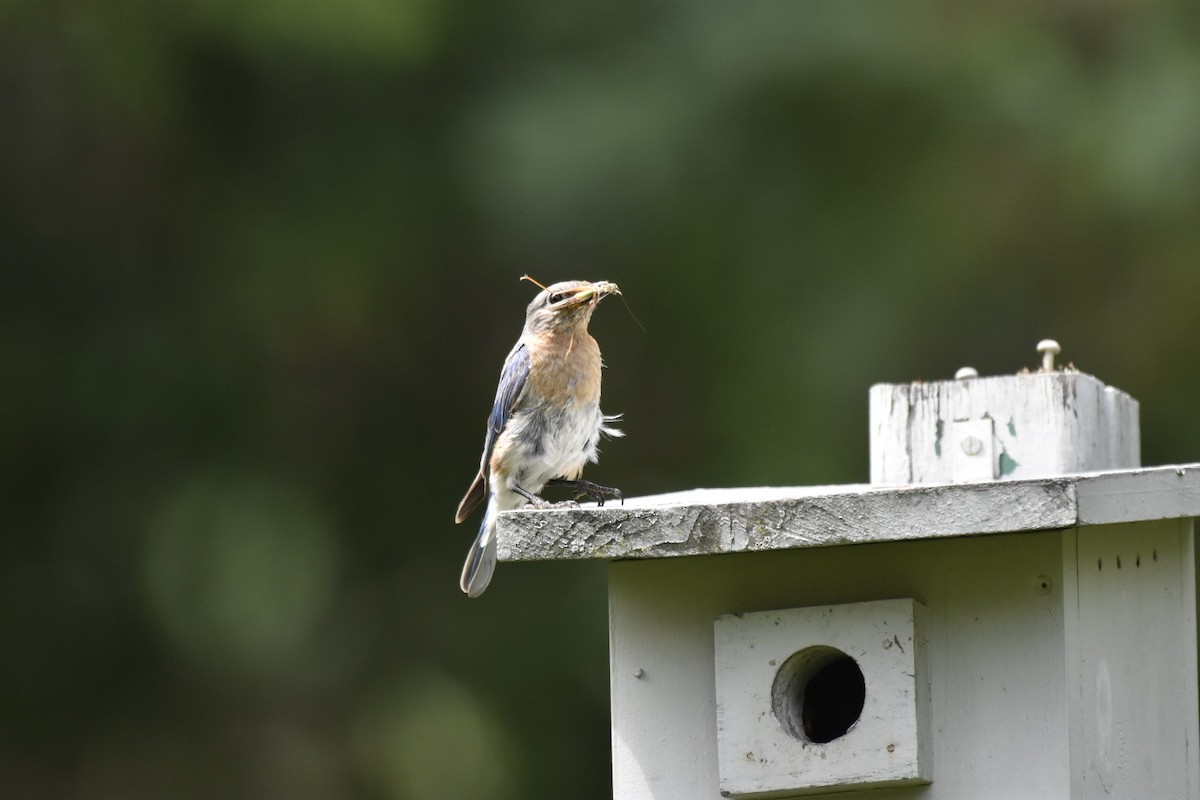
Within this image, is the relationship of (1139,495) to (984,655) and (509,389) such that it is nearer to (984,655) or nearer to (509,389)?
(984,655)

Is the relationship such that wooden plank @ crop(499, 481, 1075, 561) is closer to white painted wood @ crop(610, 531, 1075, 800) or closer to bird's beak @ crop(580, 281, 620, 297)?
white painted wood @ crop(610, 531, 1075, 800)

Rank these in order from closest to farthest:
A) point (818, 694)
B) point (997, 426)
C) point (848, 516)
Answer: point (848, 516) < point (818, 694) < point (997, 426)

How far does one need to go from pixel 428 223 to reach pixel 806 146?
1.61 meters

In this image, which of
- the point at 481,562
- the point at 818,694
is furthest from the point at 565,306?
the point at 818,694

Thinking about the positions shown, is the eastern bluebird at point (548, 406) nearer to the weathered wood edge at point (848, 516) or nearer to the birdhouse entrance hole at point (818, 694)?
the birdhouse entrance hole at point (818, 694)

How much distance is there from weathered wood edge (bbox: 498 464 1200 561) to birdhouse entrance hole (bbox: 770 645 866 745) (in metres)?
0.26

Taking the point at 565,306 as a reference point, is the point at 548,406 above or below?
below

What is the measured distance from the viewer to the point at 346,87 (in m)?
6.74

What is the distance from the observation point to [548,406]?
356cm

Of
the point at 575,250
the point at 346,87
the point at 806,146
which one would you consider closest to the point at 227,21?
the point at 346,87

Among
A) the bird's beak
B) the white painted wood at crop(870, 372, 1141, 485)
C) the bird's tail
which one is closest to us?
the white painted wood at crop(870, 372, 1141, 485)

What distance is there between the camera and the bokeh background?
21.4 feet

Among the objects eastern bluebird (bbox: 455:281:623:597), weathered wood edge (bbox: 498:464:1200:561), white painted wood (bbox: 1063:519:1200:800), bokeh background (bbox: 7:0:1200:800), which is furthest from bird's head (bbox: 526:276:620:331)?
bokeh background (bbox: 7:0:1200:800)

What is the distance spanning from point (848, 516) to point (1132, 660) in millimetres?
696
